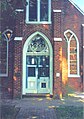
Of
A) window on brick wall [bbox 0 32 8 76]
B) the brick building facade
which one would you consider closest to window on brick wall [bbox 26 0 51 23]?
the brick building facade

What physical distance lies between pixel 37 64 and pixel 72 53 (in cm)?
404

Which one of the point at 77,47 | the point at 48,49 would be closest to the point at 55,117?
the point at 48,49

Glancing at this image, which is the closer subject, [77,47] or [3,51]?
[3,51]

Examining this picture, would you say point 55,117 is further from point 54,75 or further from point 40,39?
point 40,39

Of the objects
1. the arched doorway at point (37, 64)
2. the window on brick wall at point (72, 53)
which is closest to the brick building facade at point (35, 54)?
the arched doorway at point (37, 64)

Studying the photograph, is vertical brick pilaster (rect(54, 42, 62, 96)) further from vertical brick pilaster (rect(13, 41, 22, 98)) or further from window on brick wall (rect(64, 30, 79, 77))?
window on brick wall (rect(64, 30, 79, 77))

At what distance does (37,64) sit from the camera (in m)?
21.5

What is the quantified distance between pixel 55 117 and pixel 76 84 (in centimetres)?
1145

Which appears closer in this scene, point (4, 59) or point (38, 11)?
point (38, 11)

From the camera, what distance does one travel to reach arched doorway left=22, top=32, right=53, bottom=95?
827 inches

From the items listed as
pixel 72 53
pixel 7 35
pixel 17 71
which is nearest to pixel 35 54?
pixel 17 71

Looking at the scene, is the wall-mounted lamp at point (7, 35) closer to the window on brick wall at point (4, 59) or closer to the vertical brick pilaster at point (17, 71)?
the window on brick wall at point (4, 59)

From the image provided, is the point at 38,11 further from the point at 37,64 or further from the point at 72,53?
the point at 72,53

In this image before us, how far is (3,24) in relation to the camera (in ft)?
71.5
